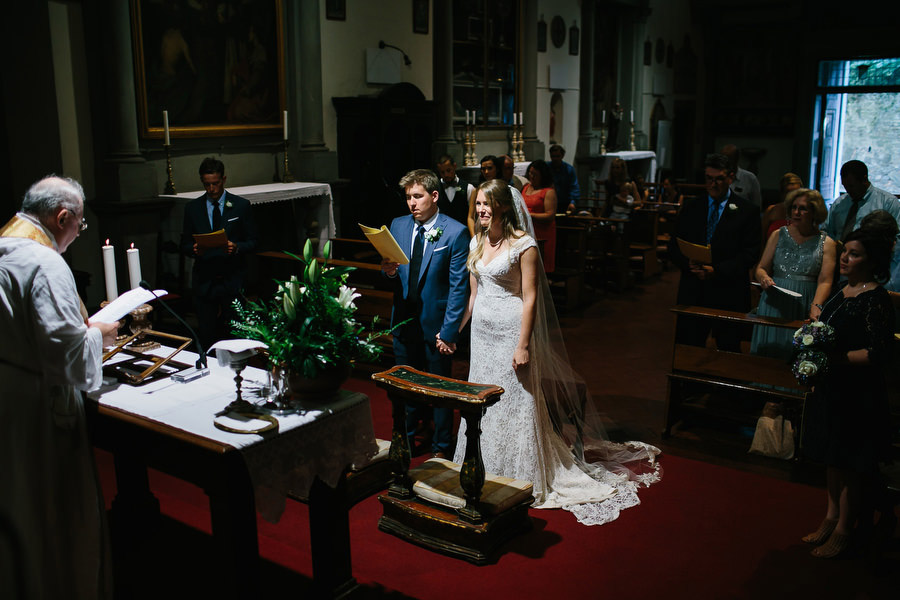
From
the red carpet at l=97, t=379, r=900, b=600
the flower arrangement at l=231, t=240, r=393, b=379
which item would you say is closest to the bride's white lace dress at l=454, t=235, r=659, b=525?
the red carpet at l=97, t=379, r=900, b=600

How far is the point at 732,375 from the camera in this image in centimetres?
490

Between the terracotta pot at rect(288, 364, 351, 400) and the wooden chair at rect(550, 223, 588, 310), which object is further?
the wooden chair at rect(550, 223, 588, 310)

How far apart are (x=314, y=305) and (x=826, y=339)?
7.17ft

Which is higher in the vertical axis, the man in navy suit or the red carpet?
the man in navy suit

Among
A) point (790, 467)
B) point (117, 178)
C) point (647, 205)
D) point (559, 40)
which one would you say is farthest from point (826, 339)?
point (559, 40)

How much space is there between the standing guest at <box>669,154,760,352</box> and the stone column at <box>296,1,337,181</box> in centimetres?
463

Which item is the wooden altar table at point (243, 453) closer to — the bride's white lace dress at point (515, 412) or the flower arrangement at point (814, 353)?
the bride's white lace dress at point (515, 412)

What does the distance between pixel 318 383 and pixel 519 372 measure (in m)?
1.47

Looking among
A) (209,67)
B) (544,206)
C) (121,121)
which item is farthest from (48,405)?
(209,67)

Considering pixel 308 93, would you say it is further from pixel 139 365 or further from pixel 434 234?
pixel 139 365

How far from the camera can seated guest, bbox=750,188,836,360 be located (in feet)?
15.7

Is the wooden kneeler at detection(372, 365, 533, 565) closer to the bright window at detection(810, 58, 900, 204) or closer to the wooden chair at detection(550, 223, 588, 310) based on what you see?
the wooden chair at detection(550, 223, 588, 310)

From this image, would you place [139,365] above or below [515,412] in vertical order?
above

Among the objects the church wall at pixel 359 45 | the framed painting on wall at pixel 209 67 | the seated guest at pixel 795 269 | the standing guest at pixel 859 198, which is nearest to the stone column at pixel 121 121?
the framed painting on wall at pixel 209 67
